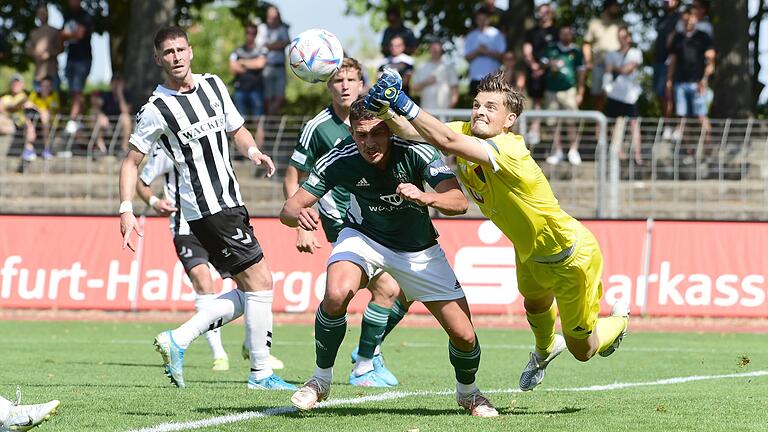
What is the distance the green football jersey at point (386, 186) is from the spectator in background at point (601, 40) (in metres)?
12.7

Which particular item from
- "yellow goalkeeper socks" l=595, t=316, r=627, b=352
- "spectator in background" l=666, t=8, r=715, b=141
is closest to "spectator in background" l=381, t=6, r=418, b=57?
"spectator in background" l=666, t=8, r=715, b=141

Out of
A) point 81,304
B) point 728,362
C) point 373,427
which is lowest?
point 81,304

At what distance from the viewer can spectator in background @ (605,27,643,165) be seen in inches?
766

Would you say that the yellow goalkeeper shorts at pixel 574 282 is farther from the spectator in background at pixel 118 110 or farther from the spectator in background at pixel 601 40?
the spectator in background at pixel 118 110

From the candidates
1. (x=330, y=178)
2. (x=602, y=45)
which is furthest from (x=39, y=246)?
(x=330, y=178)

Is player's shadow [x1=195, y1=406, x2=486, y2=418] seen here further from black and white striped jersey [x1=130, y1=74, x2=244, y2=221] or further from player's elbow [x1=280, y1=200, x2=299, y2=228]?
black and white striped jersey [x1=130, y1=74, x2=244, y2=221]

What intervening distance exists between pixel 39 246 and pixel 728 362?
9.46 meters

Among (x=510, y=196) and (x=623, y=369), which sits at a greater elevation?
(x=510, y=196)

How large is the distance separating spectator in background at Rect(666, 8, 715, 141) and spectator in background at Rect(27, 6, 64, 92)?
10.1 metres

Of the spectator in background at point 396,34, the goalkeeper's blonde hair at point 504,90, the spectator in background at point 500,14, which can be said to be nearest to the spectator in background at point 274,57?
the spectator in background at point 396,34

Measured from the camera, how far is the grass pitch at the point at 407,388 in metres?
7.17

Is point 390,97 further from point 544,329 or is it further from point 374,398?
point 374,398

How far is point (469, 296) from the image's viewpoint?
16.4 metres

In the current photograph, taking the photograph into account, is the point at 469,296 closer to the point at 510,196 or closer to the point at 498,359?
the point at 498,359
